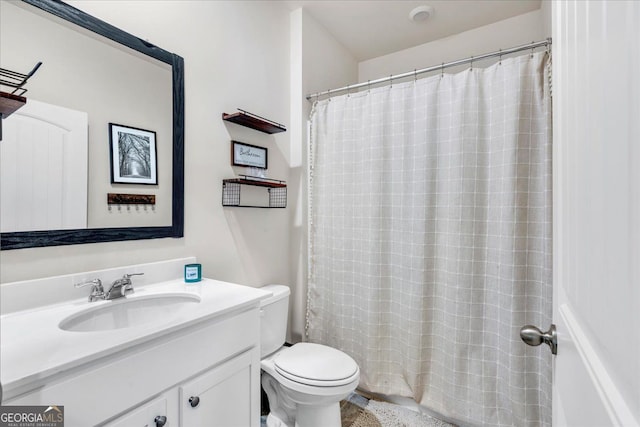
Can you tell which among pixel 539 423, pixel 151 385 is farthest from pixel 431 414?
pixel 151 385

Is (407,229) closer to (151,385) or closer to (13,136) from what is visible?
(151,385)

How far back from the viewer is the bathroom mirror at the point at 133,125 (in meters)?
1.04

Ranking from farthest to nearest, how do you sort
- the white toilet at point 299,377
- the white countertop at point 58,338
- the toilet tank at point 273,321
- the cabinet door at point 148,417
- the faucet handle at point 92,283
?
1. the toilet tank at point 273,321
2. the white toilet at point 299,377
3. the faucet handle at point 92,283
4. the cabinet door at point 148,417
5. the white countertop at point 58,338

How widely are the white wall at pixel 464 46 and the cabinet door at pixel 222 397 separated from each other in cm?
242

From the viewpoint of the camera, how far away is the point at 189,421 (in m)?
0.96

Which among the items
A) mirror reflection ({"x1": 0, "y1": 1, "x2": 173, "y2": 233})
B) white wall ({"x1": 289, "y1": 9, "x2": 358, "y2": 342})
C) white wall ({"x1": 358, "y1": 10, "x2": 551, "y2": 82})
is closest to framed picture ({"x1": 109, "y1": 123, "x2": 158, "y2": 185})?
mirror reflection ({"x1": 0, "y1": 1, "x2": 173, "y2": 233})

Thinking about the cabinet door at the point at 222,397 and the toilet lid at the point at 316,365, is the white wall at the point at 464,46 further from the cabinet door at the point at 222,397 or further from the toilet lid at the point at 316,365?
the cabinet door at the point at 222,397

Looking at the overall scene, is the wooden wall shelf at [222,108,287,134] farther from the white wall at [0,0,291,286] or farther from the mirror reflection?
the mirror reflection

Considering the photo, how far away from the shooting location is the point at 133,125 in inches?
50.1

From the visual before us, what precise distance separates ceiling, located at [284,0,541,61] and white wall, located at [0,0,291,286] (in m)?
0.36

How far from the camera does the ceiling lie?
2025 mm

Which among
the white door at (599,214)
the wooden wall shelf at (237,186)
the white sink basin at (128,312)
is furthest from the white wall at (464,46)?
the white sink basin at (128,312)

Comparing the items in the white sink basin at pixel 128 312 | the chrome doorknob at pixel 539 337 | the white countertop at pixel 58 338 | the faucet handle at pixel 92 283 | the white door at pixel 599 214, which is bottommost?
the white sink basin at pixel 128 312

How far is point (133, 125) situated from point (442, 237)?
1.60 meters
